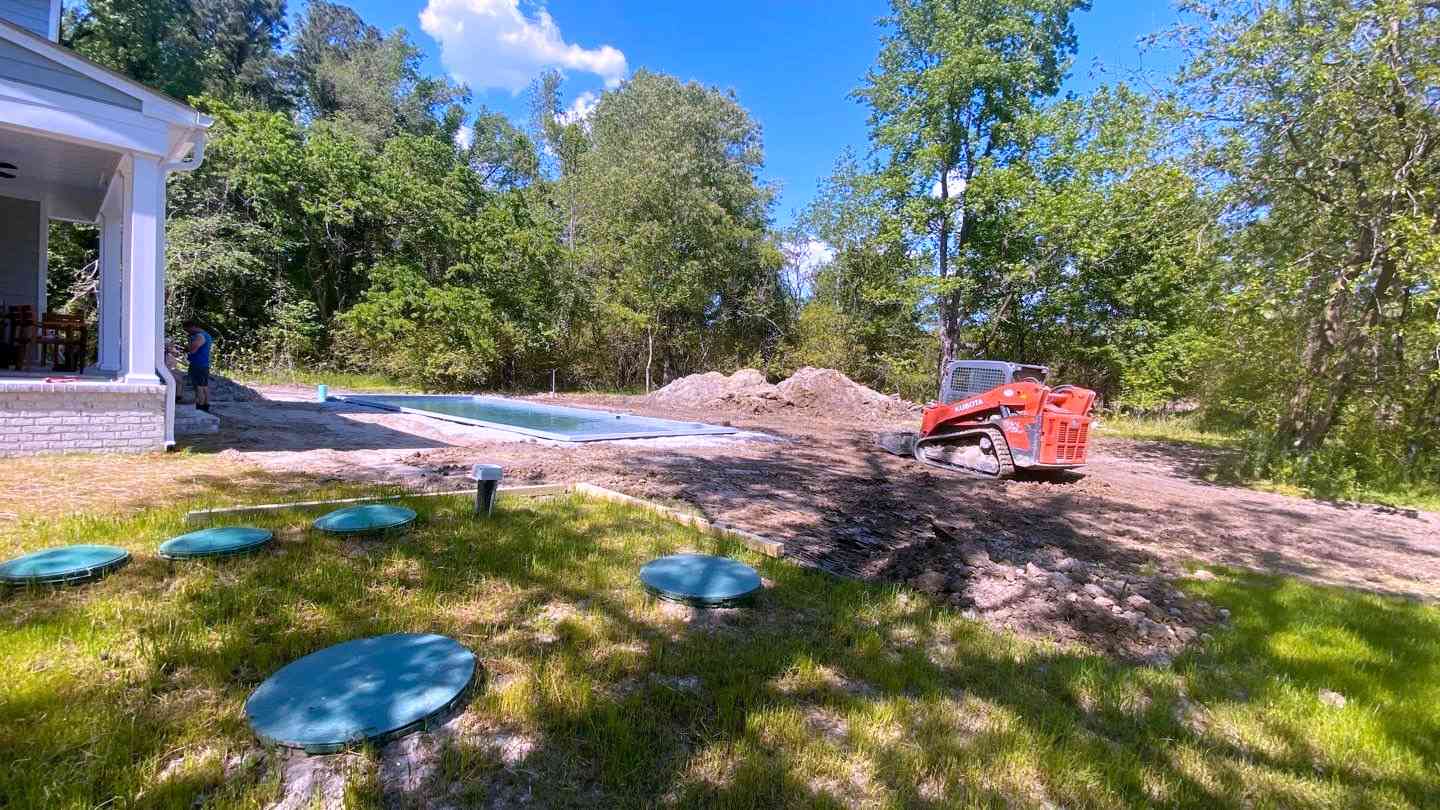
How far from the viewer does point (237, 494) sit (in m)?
4.69

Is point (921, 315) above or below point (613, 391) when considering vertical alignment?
above

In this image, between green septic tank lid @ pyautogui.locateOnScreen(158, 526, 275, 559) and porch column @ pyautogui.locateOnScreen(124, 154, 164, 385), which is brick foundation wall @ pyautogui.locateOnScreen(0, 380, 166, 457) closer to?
porch column @ pyautogui.locateOnScreen(124, 154, 164, 385)

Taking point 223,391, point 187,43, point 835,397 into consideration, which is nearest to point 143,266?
point 223,391

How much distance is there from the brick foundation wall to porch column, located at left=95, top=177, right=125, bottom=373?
3632 millimetres

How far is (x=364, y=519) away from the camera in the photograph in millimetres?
3912

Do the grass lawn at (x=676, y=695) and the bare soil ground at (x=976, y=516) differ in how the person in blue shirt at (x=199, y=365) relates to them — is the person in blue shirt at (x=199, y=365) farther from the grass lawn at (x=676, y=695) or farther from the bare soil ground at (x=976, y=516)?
the grass lawn at (x=676, y=695)

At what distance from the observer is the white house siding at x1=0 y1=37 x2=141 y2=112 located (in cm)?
535

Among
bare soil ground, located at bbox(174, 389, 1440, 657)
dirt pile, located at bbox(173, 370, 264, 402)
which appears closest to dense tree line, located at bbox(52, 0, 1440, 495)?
bare soil ground, located at bbox(174, 389, 1440, 657)

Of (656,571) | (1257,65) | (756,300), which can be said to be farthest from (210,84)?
(1257,65)

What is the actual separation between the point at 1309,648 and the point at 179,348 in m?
18.9

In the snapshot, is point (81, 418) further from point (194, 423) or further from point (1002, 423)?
point (1002, 423)

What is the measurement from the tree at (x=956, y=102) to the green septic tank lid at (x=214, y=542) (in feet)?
58.5

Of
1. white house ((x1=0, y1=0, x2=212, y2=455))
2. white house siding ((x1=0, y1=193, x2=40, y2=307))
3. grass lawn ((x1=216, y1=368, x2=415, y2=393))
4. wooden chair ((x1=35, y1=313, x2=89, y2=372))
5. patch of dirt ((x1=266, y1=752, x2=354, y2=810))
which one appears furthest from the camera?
grass lawn ((x1=216, y1=368, x2=415, y2=393))

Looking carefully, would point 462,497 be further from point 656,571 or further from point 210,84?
point 210,84
